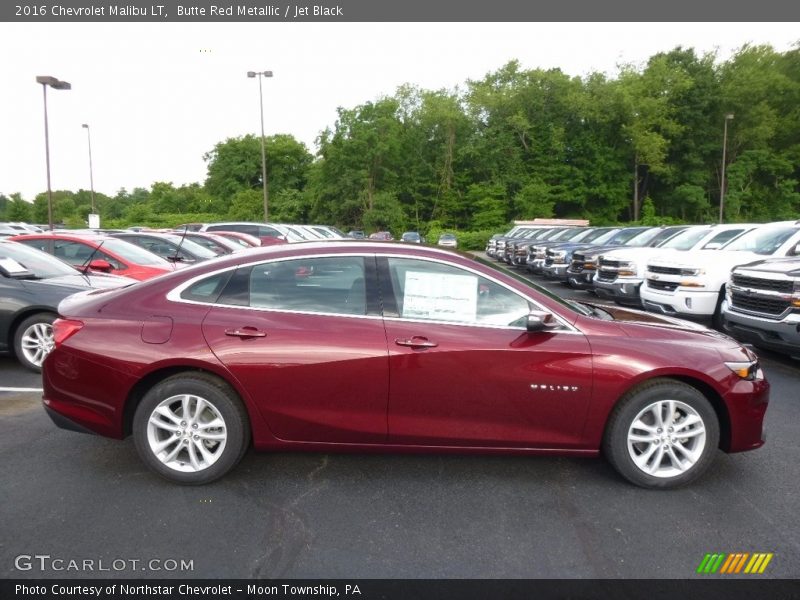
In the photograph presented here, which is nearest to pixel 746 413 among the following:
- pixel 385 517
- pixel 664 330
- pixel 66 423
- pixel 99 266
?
pixel 664 330

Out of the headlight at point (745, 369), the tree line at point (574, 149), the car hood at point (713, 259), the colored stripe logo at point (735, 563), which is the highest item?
the tree line at point (574, 149)

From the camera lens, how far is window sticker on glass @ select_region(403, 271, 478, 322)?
3551mm

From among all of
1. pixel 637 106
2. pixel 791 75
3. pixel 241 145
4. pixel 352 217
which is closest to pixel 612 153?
pixel 637 106

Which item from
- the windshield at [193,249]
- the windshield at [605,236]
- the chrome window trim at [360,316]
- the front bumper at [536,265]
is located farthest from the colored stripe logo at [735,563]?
the front bumper at [536,265]

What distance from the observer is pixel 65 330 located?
3635 mm

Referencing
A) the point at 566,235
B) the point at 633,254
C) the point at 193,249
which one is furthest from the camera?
the point at 566,235

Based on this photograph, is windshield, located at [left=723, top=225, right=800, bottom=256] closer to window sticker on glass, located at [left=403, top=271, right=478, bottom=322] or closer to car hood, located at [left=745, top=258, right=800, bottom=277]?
car hood, located at [left=745, top=258, right=800, bottom=277]

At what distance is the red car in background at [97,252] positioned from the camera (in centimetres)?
885

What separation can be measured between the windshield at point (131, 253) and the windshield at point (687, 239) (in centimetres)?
1016

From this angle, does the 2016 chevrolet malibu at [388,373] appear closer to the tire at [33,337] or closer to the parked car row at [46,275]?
the parked car row at [46,275]

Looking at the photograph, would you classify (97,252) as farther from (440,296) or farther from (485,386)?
(485,386)

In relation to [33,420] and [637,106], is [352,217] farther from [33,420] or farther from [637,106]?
[33,420]

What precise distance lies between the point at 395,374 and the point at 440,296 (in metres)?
0.58

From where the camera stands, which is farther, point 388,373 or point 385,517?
point 388,373
